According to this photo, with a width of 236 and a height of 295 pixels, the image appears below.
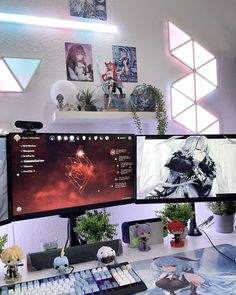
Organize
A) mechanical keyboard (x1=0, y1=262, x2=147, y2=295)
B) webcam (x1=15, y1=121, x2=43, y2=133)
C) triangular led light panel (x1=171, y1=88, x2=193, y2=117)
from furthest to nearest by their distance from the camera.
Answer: triangular led light panel (x1=171, y1=88, x2=193, y2=117)
webcam (x1=15, y1=121, x2=43, y2=133)
mechanical keyboard (x1=0, y1=262, x2=147, y2=295)

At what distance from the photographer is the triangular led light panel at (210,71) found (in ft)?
5.55

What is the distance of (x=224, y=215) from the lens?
132cm

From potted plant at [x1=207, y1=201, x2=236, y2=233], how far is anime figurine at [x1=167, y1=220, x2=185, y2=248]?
0.26 m

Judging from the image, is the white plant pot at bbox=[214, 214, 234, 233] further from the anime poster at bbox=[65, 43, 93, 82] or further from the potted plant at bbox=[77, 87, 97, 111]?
the anime poster at bbox=[65, 43, 93, 82]

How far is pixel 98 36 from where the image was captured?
147cm

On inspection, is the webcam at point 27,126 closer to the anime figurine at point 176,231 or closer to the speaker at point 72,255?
the speaker at point 72,255

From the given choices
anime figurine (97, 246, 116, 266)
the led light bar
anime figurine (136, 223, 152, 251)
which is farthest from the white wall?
anime figurine (97, 246, 116, 266)

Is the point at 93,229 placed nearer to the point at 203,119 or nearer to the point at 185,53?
the point at 203,119

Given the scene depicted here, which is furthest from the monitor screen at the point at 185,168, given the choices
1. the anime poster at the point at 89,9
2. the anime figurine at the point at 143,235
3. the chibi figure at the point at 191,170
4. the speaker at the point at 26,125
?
the anime poster at the point at 89,9

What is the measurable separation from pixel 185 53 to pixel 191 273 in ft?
4.01

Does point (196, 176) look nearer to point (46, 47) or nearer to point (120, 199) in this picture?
point (120, 199)

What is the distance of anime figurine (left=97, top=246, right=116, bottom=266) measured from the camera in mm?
978

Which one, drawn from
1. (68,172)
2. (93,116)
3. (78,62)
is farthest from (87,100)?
(68,172)

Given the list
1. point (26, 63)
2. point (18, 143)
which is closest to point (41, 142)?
point (18, 143)
